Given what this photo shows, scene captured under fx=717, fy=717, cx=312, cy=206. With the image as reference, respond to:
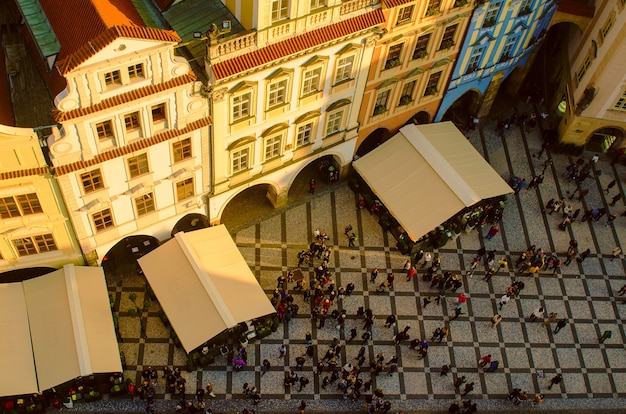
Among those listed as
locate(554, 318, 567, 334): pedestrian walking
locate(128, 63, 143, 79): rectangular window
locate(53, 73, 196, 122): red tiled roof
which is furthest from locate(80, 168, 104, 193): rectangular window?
locate(554, 318, 567, 334): pedestrian walking

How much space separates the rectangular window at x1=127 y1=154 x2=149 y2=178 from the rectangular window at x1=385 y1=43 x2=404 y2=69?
15651 mm

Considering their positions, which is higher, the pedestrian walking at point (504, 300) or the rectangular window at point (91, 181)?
the rectangular window at point (91, 181)

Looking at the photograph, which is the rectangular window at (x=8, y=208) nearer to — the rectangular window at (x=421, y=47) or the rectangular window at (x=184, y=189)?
the rectangular window at (x=184, y=189)

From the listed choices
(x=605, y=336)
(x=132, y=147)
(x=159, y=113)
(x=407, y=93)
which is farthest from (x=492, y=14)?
(x=132, y=147)

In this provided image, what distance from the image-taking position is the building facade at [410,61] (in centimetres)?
4112

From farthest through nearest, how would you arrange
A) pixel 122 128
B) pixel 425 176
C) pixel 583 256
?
pixel 583 256 → pixel 425 176 → pixel 122 128

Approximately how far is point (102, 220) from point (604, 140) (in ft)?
122

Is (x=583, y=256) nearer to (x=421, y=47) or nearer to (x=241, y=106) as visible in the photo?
(x=421, y=47)

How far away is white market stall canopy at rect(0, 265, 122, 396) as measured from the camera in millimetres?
36375

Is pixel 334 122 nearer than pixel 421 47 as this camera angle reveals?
No

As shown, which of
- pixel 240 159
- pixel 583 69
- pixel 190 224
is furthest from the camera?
pixel 583 69

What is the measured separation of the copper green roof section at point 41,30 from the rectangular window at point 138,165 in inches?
235

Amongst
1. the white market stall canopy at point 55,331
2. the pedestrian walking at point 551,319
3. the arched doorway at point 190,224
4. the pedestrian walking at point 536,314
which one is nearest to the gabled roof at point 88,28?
the white market stall canopy at point 55,331

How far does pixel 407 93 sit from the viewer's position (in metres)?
46.9
